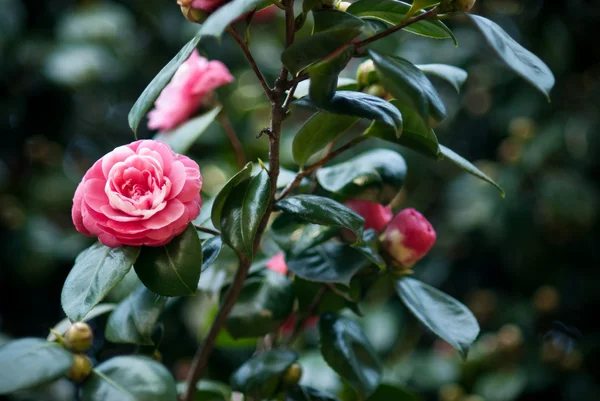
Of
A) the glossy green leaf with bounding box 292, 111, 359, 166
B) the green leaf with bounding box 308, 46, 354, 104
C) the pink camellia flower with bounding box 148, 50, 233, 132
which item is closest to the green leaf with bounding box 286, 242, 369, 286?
the glossy green leaf with bounding box 292, 111, 359, 166

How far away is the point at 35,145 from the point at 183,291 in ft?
4.28

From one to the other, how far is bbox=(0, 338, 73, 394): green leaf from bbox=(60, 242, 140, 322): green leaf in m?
0.09

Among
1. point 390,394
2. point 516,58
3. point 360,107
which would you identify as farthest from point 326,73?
point 390,394

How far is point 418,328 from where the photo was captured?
5.46 ft

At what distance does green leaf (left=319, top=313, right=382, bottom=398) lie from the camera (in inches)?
29.5

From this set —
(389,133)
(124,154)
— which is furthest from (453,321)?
(124,154)

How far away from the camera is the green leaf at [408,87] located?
0.53 meters

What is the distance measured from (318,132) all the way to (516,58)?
0.25m

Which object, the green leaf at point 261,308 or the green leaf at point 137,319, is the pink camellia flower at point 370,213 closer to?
the green leaf at point 261,308

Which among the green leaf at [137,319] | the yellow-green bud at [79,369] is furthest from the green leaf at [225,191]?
the yellow-green bud at [79,369]

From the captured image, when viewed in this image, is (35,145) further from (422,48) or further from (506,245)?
(506,245)

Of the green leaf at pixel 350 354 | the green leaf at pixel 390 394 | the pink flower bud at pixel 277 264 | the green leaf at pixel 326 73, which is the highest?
the green leaf at pixel 326 73

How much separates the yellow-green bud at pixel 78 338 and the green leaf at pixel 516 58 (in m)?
0.50

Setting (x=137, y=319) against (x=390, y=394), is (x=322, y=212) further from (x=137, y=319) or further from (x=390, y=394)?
(x=390, y=394)
